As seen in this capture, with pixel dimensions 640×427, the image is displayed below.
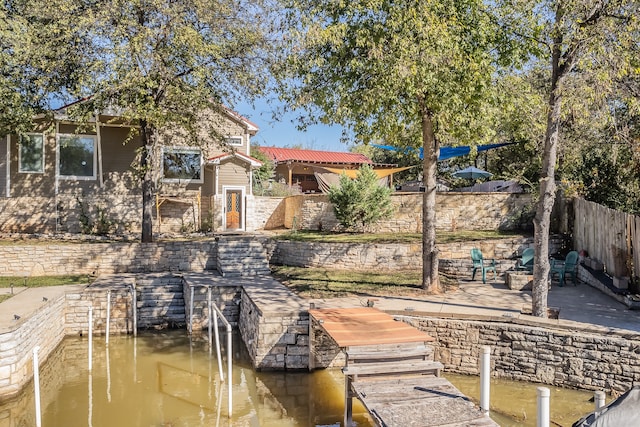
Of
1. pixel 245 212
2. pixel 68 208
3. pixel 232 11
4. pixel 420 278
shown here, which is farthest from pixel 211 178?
pixel 420 278

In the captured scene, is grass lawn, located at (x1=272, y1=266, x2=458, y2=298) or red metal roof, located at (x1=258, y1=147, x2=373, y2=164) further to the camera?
red metal roof, located at (x1=258, y1=147, x2=373, y2=164)

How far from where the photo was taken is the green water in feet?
25.2

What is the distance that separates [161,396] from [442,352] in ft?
17.2

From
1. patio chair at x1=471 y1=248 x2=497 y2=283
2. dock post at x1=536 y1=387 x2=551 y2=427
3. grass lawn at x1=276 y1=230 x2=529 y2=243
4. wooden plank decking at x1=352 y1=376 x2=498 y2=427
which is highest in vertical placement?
grass lawn at x1=276 y1=230 x2=529 y2=243

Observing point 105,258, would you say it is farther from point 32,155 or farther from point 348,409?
point 348,409

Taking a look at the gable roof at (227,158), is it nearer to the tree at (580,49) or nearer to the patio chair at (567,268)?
the patio chair at (567,268)

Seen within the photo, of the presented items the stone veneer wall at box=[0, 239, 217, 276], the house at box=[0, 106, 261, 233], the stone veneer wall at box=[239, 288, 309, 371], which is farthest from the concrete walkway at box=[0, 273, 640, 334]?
the house at box=[0, 106, 261, 233]

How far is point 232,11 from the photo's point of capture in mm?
15781

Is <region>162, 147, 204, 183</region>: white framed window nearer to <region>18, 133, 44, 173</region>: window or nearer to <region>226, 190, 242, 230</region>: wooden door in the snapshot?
<region>226, 190, 242, 230</region>: wooden door

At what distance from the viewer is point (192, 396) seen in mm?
8664

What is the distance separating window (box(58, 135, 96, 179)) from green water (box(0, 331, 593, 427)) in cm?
1058

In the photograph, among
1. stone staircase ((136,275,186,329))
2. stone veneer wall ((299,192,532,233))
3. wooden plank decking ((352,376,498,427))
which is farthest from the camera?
stone veneer wall ((299,192,532,233))

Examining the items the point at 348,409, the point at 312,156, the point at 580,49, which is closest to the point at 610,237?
the point at 580,49

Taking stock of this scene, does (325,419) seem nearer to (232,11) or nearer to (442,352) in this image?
(442,352)
